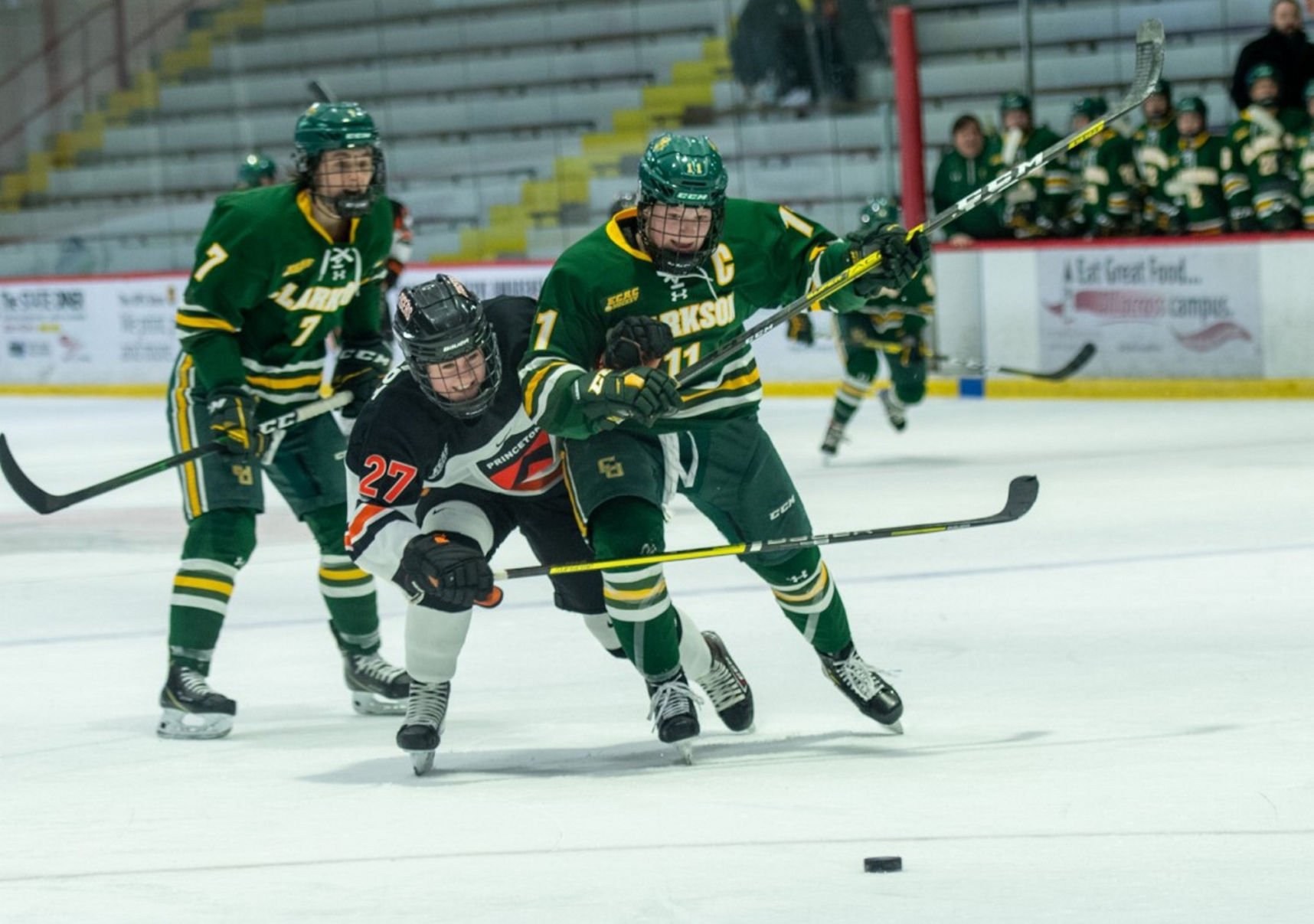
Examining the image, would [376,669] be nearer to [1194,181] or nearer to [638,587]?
[638,587]

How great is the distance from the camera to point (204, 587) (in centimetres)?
442

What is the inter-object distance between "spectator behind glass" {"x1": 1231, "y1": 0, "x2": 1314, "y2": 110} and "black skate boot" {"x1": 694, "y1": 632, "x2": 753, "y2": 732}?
7.17 metres

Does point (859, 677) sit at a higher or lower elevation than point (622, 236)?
lower

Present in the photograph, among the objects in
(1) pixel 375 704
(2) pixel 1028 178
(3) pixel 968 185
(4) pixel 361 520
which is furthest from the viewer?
(2) pixel 1028 178

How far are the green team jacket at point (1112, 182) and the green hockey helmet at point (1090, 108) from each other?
16 centimetres

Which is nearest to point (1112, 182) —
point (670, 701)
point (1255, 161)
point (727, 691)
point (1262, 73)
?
point (1255, 161)

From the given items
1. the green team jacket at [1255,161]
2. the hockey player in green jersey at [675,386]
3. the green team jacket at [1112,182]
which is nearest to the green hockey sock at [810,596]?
the hockey player in green jersey at [675,386]

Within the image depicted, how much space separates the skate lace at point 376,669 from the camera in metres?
4.58

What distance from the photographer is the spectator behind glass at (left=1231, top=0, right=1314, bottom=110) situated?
10.3 metres

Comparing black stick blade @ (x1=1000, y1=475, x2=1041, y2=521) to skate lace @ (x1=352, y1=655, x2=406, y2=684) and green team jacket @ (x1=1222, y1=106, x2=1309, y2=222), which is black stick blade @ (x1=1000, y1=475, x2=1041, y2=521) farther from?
green team jacket @ (x1=1222, y1=106, x2=1309, y2=222)

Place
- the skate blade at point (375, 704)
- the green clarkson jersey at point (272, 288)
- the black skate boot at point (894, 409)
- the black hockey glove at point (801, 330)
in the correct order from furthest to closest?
the black skate boot at point (894, 409)
the black hockey glove at point (801, 330)
the skate blade at point (375, 704)
the green clarkson jersey at point (272, 288)

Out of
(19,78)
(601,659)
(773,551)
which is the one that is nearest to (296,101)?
(19,78)

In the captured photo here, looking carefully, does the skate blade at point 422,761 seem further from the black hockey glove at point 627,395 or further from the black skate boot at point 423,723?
the black hockey glove at point 627,395

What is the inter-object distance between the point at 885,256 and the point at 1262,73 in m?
6.77
